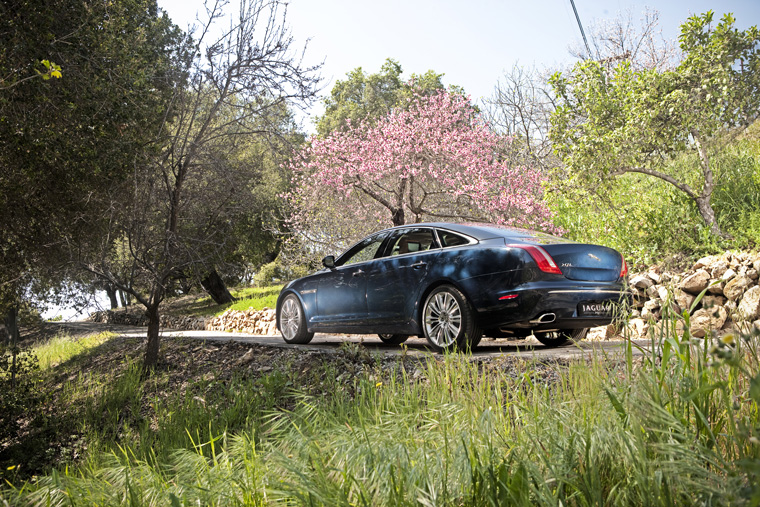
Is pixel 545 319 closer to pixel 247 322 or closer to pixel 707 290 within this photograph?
pixel 707 290

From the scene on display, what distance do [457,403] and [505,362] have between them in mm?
1620

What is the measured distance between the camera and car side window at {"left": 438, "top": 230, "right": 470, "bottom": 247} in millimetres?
6727

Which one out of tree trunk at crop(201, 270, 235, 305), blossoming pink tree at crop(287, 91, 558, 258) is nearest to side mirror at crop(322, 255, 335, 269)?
blossoming pink tree at crop(287, 91, 558, 258)

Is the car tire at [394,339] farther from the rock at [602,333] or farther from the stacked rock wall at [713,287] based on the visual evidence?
the stacked rock wall at [713,287]

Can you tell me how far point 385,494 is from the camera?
2.56 metres

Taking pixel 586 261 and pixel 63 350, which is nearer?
pixel 586 261

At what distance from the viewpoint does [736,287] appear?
8977 mm

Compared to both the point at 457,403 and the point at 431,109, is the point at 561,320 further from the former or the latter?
the point at 431,109

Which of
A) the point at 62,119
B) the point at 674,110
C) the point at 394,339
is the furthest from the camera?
the point at 674,110

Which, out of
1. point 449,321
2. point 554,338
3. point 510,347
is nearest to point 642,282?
point 554,338

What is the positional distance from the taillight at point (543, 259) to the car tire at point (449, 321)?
860 mm

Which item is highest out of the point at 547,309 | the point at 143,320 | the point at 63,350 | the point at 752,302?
the point at 547,309

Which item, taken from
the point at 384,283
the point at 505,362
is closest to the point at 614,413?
the point at 505,362

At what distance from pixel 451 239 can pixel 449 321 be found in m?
1.01
